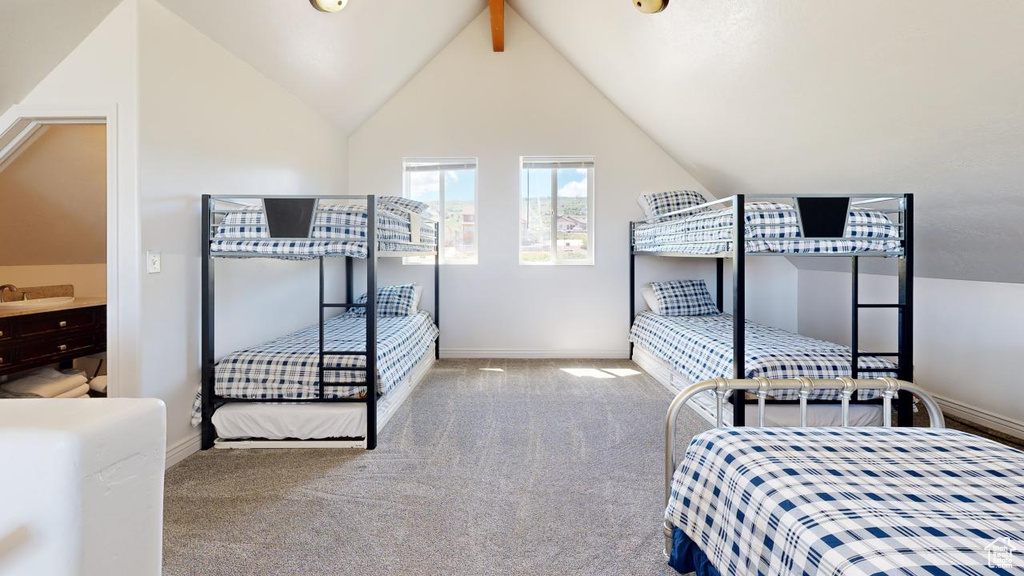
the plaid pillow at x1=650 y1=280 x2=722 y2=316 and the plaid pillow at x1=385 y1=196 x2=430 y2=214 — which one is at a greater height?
the plaid pillow at x1=385 y1=196 x2=430 y2=214

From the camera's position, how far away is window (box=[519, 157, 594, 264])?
503cm

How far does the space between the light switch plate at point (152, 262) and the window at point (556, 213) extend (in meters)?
3.22

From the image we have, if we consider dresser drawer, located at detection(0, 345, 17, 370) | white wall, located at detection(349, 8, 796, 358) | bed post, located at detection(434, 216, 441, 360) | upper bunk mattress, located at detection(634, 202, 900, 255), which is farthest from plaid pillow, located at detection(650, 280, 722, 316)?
dresser drawer, located at detection(0, 345, 17, 370)

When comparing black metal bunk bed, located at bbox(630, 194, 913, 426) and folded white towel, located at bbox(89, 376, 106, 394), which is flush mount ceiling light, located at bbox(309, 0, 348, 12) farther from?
folded white towel, located at bbox(89, 376, 106, 394)

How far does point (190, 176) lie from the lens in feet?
8.73

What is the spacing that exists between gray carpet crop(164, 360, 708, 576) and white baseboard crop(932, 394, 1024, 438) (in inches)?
68.9

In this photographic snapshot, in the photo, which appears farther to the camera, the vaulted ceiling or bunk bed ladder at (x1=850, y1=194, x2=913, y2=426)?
bunk bed ladder at (x1=850, y1=194, x2=913, y2=426)

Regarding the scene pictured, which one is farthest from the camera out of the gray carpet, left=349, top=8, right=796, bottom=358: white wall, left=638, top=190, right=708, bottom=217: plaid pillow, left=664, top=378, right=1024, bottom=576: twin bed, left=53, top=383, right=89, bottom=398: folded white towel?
left=349, top=8, right=796, bottom=358: white wall

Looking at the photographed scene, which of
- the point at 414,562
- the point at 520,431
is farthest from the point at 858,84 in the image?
the point at 414,562

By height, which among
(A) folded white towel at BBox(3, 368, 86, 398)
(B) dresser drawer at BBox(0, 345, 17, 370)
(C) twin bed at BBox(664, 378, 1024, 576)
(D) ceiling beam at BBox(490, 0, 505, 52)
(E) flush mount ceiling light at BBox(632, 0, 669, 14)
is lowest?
(A) folded white towel at BBox(3, 368, 86, 398)

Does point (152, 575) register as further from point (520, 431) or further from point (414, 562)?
point (520, 431)

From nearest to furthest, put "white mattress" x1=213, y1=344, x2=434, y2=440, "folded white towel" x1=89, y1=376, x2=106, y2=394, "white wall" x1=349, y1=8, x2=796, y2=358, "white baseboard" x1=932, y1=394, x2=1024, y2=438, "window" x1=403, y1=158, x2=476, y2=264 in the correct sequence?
"white mattress" x1=213, y1=344, x2=434, y2=440 < "white baseboard" x1=932, y1=394, x2=1024, y2=438 < "folded white towel" x1=89, y1=376, x2=106, y2=394 < "white wall" x1=349, y1=8, x2=796, y2=358 < "window" x1=403, y1=158, x2=476, y2=264

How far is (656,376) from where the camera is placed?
13.9 feet

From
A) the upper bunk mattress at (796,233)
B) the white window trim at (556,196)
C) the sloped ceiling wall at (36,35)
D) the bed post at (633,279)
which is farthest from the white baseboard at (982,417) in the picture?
the sloped ceiling wall at (36,35)
